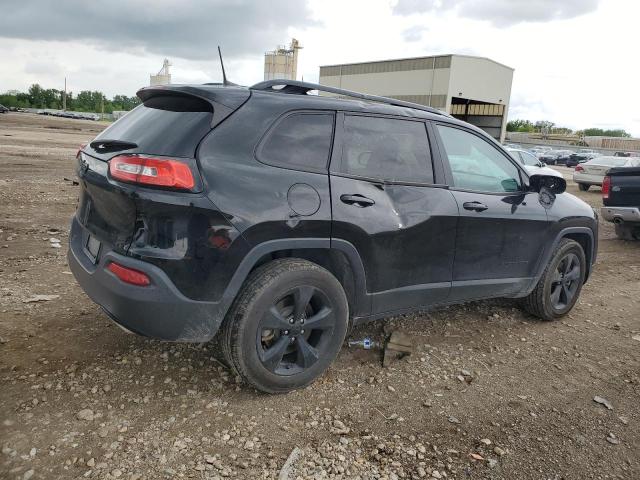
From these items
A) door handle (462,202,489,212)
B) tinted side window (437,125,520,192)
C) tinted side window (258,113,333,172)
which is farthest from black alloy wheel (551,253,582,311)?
tinted side window (258,113,333,172)

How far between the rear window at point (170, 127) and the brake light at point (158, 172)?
75mm

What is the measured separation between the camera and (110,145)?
3.04m

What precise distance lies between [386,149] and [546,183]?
1731 millimetres

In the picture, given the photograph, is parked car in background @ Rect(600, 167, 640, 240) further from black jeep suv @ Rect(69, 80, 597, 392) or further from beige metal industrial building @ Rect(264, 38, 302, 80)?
beige metal industrial building @ Rect(264, 38, 302, 80)

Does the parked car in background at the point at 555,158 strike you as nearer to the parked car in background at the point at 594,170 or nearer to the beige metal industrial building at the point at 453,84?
the beige metal industrial building at the point at 453,84

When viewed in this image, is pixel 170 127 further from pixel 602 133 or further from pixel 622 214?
pixel 602 133

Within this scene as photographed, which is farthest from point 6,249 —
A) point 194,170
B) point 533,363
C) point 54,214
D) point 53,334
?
point 533,363

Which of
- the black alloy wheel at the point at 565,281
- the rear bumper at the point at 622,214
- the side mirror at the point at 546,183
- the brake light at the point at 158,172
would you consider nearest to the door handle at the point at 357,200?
the brake light at the point at 158,172

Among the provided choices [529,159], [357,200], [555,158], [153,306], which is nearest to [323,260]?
[357,200]

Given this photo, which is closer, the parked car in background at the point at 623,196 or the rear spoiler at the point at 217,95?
the rear spoiler at the point at 217,95

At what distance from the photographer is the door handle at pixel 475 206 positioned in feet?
12.3

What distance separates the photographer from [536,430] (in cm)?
301

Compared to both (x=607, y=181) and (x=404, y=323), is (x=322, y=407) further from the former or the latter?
(x=607, y=181)

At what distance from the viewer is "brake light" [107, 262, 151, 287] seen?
265cm
